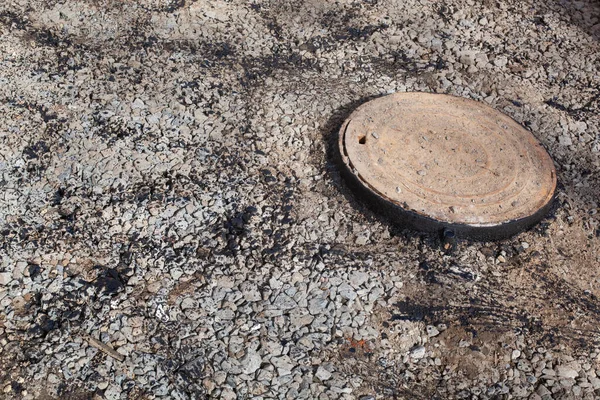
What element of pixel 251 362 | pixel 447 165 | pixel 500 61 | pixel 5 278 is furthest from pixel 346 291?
pixel 500 61

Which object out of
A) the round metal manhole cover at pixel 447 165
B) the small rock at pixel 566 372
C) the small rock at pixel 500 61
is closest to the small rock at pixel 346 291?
the round metal manhole cover at pixel 447 165

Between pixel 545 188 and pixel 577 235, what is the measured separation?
0.29 metres

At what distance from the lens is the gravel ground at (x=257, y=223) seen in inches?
91.5

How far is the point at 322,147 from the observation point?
124 inches

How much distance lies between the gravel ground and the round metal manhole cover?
5.7 inches

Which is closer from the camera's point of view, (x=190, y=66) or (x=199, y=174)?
(x=199, y=174)

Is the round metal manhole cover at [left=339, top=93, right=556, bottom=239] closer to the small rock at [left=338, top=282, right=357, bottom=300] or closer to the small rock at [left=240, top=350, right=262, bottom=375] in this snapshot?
the small rock at [left=338, top=282, right=357, bottom=300]

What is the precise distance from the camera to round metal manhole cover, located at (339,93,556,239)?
9.02ft

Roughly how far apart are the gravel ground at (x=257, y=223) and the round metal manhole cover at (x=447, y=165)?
5.7 inches

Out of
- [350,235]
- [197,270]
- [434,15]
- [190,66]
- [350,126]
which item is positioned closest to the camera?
[197,270]

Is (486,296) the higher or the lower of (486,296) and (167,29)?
the lower

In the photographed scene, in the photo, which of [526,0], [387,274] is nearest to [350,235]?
[387,274]

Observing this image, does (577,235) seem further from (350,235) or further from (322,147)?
(322,147)

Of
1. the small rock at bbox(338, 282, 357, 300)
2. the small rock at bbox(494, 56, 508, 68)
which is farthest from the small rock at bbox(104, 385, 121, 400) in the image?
the small rock at bbox(494, 56, 508, 68)
